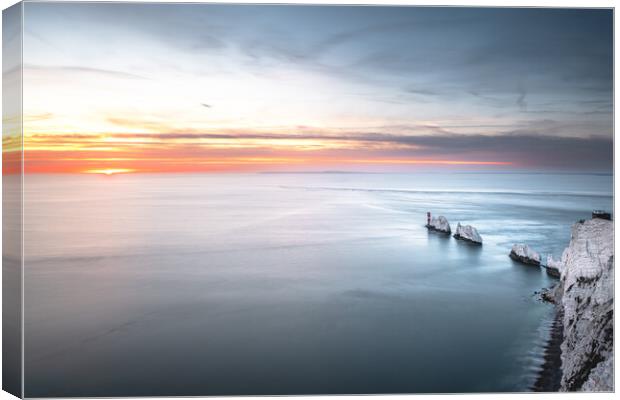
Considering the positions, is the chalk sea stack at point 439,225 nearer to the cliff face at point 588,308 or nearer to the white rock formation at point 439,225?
the white rock formation at point 439,225

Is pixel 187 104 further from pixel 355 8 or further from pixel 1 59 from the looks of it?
pixel 355 8

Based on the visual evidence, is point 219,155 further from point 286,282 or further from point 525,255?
point 525,255

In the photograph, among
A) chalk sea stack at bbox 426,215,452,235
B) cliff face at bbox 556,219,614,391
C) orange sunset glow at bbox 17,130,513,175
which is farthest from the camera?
chalk sea stack at bbox 426,215,452,235

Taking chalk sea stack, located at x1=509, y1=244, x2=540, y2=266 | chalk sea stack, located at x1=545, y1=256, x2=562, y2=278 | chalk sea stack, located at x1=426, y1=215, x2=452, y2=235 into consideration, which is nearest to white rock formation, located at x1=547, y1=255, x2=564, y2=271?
chalk sea stack, located at x1=545, y1=256, x2=562, y2=278

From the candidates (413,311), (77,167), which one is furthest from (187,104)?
(413,311)

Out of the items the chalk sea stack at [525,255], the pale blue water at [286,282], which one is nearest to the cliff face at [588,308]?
the pale blue water at [286,282]

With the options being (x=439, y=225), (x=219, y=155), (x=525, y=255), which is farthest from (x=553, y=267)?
(x=219, y=155)

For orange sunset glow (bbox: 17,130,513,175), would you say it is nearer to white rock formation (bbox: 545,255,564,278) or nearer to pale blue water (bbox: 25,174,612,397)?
pale blue water (bbox: 25,174,612,397)

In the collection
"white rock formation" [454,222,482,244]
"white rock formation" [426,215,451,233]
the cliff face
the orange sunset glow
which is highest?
the orange sunset glow
